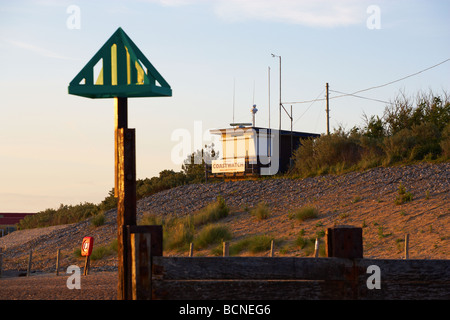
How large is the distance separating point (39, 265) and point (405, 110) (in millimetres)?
24506


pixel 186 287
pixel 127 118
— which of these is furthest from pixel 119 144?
pixel 186 287

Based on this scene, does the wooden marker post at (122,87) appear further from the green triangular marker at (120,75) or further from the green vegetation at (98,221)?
the green vegetation at (98,221)

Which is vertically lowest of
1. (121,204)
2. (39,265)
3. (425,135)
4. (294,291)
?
(39,265)

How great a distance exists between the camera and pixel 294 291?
751 cm

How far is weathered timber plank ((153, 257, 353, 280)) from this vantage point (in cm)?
742

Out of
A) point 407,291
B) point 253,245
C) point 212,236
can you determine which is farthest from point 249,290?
point 212,236

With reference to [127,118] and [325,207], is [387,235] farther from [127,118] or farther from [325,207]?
[127,118]

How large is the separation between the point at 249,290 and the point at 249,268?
0.24 metres

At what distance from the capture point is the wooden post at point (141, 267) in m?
7.35

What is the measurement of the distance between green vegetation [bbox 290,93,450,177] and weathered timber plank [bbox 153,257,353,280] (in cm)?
2691

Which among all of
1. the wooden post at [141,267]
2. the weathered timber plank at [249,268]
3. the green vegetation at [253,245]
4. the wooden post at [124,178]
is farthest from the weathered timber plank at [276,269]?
the green vegetation at [253,245]

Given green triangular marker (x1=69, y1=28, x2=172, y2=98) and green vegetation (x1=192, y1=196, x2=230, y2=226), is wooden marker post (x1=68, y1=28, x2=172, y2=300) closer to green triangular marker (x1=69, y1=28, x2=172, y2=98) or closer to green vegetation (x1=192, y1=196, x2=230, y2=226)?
green triangular marker (x1=69, y1=28, x2=172, y2=98)

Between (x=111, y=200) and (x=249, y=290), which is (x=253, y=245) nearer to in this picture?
(x=249, y=290)

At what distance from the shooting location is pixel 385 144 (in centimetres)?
3625
